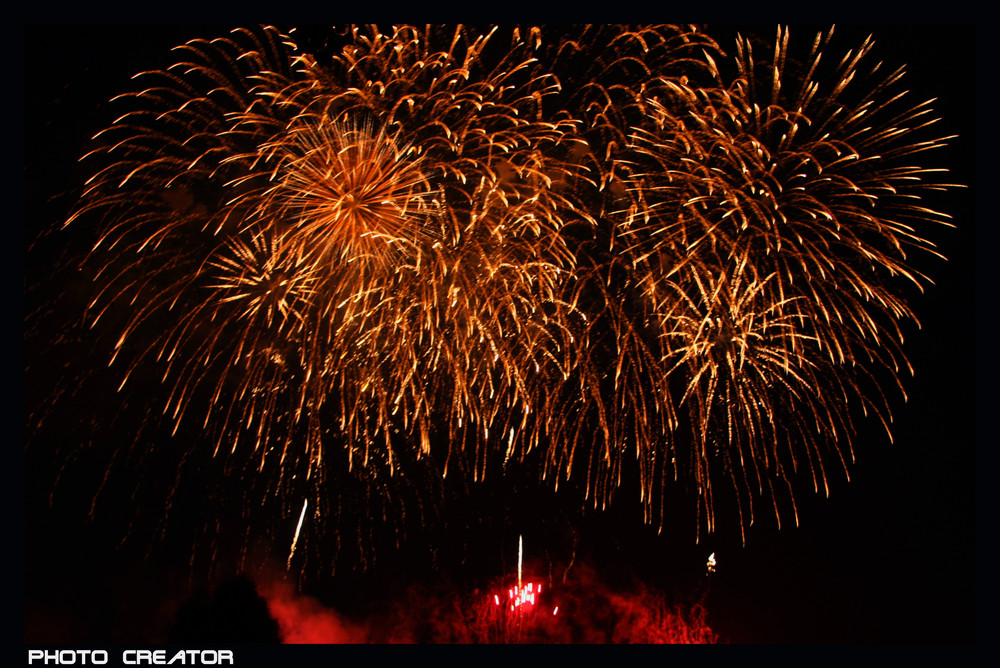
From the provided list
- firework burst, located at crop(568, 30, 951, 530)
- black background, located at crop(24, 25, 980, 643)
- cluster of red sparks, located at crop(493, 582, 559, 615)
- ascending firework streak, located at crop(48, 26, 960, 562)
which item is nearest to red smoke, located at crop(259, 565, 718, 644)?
cluster of red sparks, located at crop(493, 582, 559, 615)

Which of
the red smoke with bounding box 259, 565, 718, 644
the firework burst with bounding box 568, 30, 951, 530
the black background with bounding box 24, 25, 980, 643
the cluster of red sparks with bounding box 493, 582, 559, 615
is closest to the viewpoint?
the firework burst with bounding box 568, 30, 951, 530

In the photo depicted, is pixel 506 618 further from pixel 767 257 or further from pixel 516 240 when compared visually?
pixel 767 257

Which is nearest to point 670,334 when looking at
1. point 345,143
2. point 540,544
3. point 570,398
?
point 570,398

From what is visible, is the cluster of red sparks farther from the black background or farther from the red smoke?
the black background

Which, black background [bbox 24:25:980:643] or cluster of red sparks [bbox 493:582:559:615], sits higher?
black background [bbox 24:25:980:643]

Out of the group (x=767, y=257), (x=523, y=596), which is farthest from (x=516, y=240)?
(x=523, y=596)

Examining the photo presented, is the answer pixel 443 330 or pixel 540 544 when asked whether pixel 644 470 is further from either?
pixel 443 330

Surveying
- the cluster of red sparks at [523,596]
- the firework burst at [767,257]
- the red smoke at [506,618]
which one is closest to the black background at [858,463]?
the firework burst at [767,257]

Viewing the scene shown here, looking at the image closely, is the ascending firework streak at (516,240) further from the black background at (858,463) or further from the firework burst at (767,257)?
the black background at (858,463)
